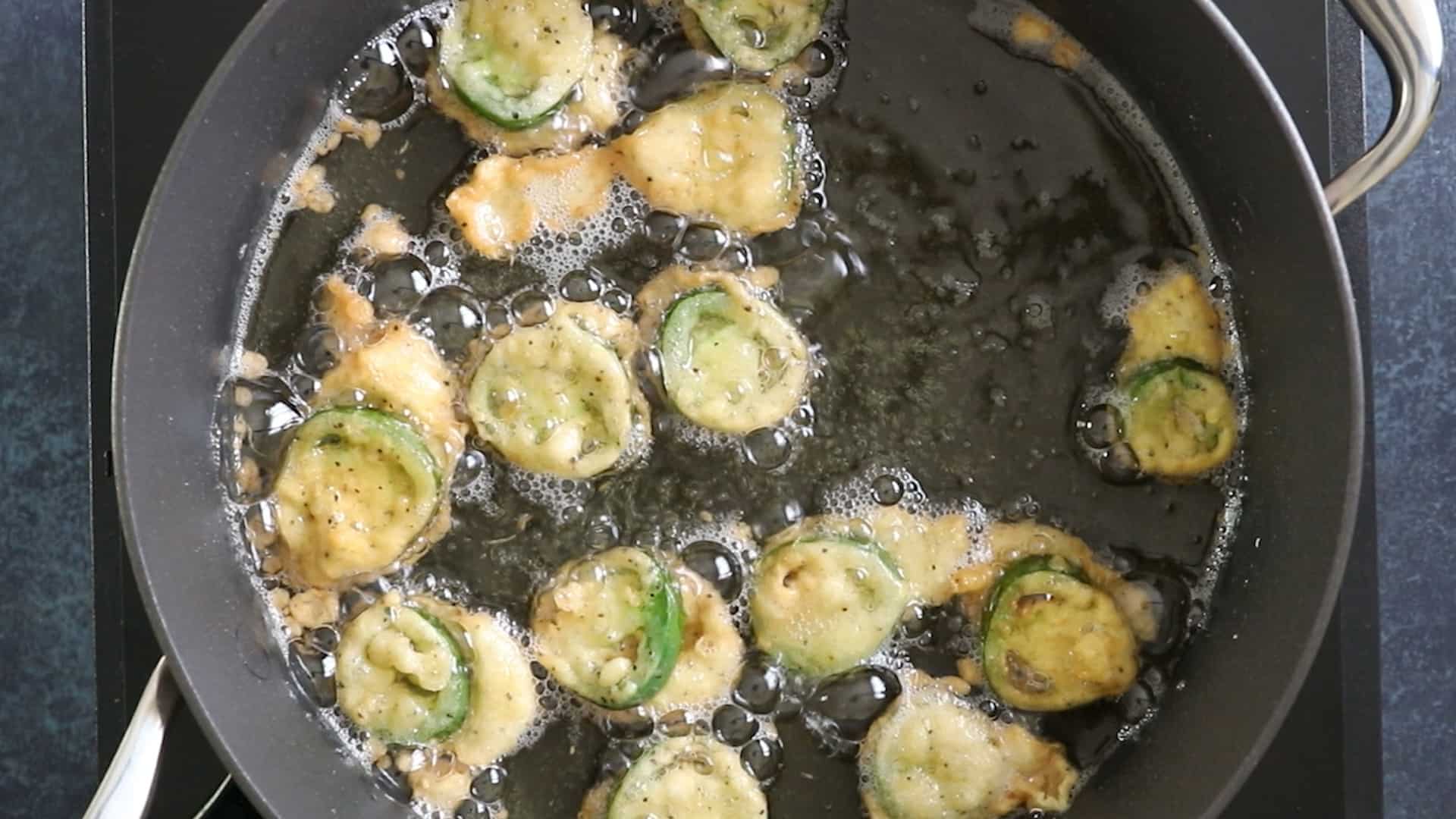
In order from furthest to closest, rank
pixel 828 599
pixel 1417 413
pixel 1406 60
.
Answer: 1. pixel 1417 413
2. pixel 828 599
3. pixel 1406 60

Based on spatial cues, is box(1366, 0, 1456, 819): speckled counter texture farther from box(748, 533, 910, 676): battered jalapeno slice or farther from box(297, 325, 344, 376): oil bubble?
box(297, 325, 344, 376): oil bubble

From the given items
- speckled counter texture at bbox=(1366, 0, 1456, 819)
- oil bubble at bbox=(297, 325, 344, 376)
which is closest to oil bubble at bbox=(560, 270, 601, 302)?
oil bubble at bbox=(297, 325, 344, 376)

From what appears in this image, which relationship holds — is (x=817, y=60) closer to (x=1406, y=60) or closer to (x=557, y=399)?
(x=557, y=399)

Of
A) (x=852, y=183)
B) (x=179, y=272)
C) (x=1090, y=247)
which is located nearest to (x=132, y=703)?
(x=179, y=272)

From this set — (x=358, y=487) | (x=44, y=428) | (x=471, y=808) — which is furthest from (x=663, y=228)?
(x=44, y=428)

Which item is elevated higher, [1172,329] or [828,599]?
[1172,329]

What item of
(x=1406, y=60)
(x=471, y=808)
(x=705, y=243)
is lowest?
(x=471, y=808)
